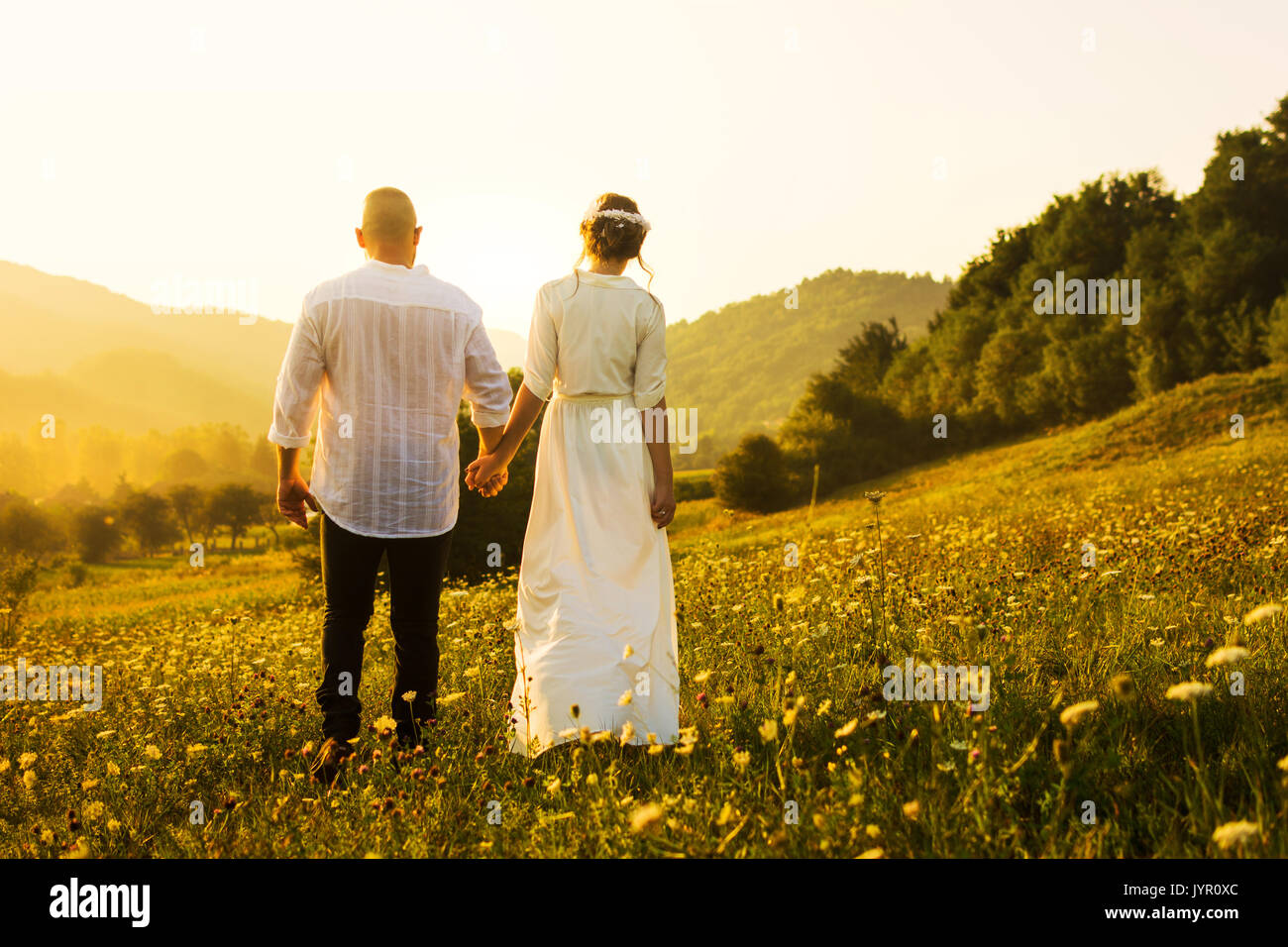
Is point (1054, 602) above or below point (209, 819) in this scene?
above

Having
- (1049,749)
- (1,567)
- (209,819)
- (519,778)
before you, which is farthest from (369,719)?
(1,567)

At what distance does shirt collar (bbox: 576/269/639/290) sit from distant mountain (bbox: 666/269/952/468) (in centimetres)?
12702

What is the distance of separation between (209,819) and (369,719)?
41.9 inches

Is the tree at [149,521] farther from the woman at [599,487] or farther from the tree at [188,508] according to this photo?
the woman at [599,487]

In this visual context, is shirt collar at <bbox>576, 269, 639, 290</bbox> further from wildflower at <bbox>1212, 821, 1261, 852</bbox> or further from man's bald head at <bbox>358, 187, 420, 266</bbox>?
wildflower at <bbox>1212, 821, 1261, 852</bbox>

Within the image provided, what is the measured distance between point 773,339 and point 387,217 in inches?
6571

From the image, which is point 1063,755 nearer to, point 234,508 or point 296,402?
point 296,402

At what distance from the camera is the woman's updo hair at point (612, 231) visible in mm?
3611

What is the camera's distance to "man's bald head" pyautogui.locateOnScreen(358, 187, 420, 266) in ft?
11.3

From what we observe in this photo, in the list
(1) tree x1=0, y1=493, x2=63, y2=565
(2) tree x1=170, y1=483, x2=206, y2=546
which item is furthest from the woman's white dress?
(2) tree x1=170, y1=483, x2=206, y2=546

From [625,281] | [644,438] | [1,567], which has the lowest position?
[1,567]

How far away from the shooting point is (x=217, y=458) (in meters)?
122
